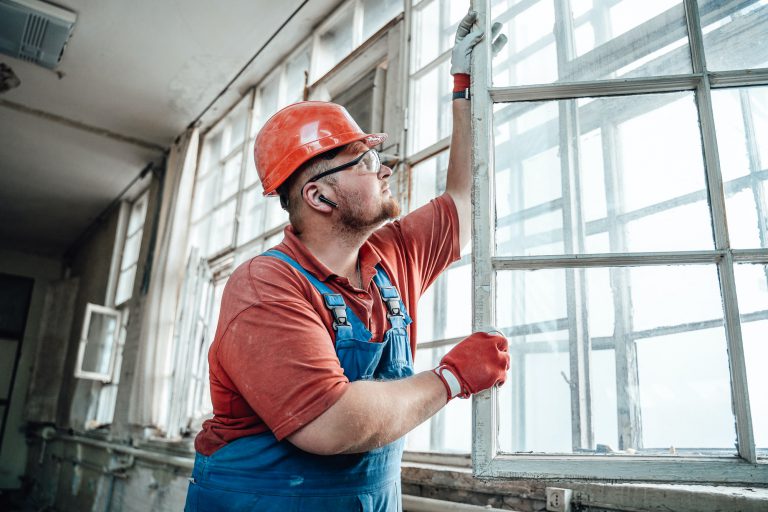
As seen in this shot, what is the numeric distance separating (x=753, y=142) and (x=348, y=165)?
0.92 metres

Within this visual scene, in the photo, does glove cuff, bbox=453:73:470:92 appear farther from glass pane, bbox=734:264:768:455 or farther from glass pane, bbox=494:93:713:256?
glass pane, bbox=734:264:768:455

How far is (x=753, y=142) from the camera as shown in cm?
115

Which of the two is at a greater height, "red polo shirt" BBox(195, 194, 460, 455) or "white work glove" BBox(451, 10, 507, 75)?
"white work glove" BBox(451, 10, 507, 75)

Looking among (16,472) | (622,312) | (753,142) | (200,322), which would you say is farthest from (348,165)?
(16,472)

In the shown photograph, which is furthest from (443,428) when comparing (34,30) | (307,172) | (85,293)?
(85,293)

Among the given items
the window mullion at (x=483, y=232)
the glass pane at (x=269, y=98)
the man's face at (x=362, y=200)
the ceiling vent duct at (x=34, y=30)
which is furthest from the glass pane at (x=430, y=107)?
the ceiling vent duct at (x=34, y=30)

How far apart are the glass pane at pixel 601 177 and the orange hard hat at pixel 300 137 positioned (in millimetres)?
419

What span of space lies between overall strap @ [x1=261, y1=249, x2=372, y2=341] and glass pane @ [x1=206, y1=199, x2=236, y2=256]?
9.20ft

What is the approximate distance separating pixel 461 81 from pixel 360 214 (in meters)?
0.46

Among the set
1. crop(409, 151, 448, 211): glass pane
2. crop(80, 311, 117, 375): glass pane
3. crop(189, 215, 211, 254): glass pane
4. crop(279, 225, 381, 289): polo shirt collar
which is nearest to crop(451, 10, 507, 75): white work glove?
crop(279, 225, 381, 289): polo shirt collar

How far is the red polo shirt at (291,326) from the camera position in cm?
114

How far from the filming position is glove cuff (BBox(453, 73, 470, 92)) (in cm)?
155

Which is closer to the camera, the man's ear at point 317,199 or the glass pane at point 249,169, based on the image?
the man's ear at point 317,199

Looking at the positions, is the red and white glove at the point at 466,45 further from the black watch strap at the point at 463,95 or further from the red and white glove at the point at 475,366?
the red and white glove at the point at 475,366
